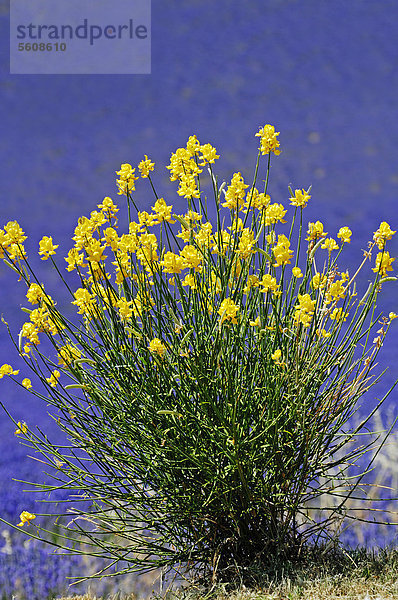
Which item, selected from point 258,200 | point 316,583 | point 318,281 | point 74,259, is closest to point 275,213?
point 258,200

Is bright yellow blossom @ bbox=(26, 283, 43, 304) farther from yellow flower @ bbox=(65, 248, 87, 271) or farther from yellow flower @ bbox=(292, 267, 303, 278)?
yellow flower @ bbox=(292, 267, 303, 278)

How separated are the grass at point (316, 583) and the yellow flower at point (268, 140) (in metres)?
1.56

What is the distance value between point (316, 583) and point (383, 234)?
132 cm

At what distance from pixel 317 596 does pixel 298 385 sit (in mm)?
760

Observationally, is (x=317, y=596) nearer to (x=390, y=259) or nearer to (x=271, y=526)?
(x=271, y=526)

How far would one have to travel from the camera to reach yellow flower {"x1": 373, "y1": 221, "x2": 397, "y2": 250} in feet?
7.59

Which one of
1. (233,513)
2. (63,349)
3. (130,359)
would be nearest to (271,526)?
(233,513)

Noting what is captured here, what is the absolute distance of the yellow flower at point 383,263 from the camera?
7.72 feet

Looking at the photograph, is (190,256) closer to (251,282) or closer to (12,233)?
(251,282)

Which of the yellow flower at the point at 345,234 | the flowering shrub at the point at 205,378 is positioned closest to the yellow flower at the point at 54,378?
the flowering shrub at the point at 205,378

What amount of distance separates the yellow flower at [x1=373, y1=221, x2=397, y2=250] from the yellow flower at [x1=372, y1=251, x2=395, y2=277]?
0.14 feet

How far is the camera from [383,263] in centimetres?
236

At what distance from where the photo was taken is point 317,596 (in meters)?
2.33

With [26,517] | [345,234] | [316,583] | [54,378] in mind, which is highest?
[345,234]
